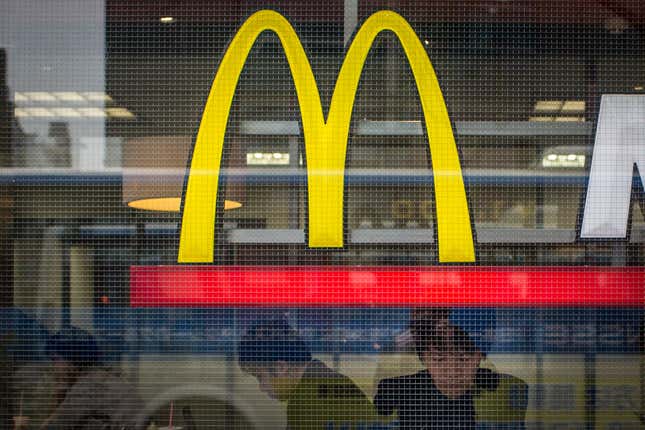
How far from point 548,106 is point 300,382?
1.67 meters

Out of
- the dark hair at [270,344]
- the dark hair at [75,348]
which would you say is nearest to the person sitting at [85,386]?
the dark hair at [75,348]

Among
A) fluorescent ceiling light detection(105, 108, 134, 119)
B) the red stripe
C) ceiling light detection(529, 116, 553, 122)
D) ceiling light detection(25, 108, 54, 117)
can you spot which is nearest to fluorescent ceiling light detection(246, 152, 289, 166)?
the red stripe

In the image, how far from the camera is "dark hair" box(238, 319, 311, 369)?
11.1 ft

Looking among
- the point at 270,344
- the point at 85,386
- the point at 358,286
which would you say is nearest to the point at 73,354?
the point at 85,386

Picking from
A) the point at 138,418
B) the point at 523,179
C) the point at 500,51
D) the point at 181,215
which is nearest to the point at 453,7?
the point at 500,51

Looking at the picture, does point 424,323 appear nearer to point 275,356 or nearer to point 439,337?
point 439,337

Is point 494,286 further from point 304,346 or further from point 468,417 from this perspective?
point 304,346

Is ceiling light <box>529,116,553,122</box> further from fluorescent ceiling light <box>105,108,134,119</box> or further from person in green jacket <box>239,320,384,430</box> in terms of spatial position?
fluorescent ceiling light <box>105,108,134,119</box>

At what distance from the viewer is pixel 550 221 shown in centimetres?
341

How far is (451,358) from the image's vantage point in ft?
11.2

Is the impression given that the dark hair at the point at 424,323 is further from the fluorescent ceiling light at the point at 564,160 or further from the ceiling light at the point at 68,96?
the ceiling light at the point at 68,96

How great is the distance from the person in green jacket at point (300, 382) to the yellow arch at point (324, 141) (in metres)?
0.43

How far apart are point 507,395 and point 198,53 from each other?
2.07 m

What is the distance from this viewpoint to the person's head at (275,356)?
3375mm
